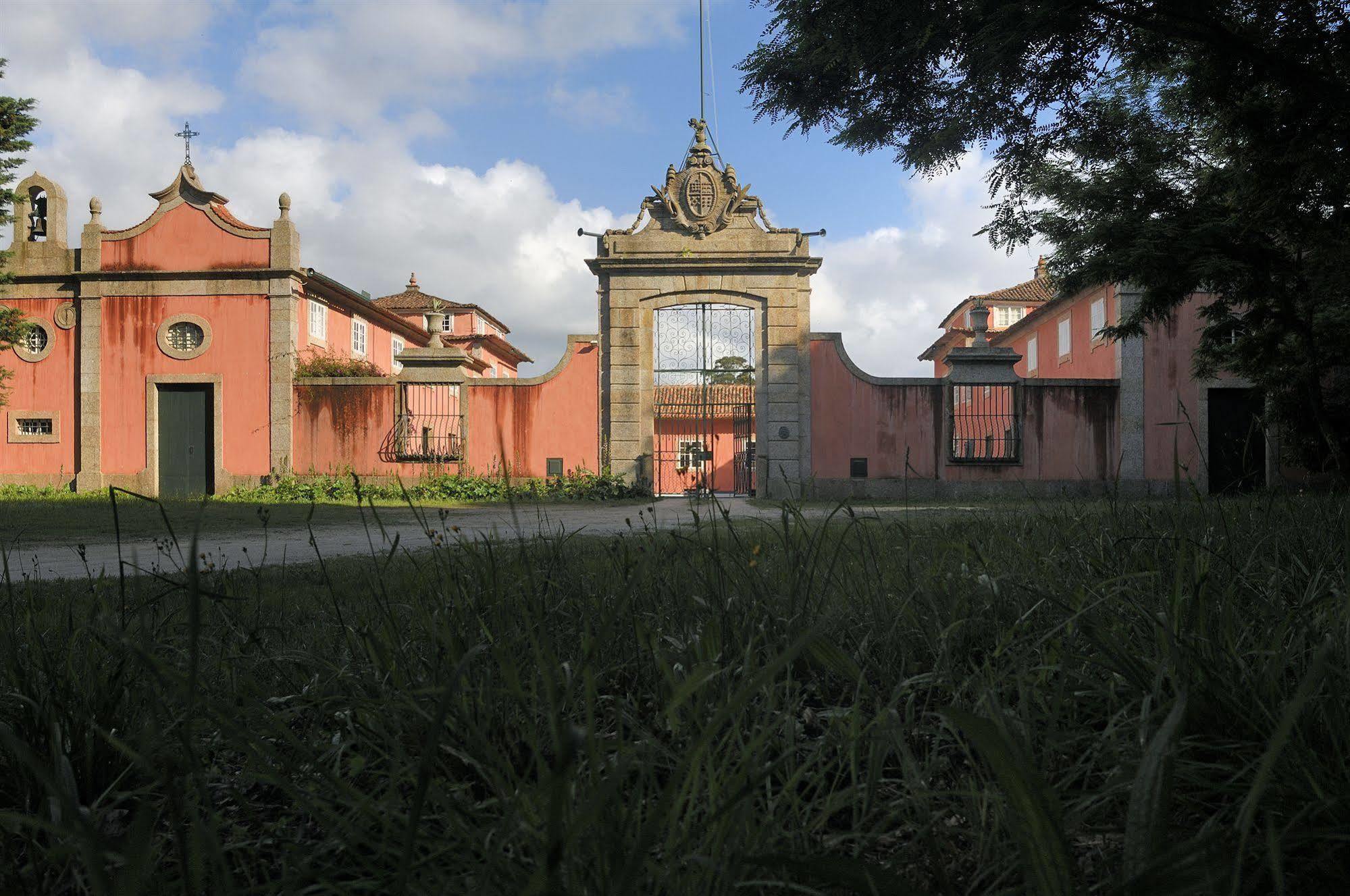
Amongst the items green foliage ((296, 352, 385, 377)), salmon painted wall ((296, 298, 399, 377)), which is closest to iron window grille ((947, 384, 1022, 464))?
green foliage ((296, 352, 385, 377))

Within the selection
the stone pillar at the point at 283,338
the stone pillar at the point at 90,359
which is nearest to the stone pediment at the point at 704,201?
the stone pillar at the point at 283,338

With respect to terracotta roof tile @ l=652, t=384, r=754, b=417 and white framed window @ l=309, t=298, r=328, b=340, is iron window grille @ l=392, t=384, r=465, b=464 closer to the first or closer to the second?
white framed window @ l=309, t=298, r=328, b=340

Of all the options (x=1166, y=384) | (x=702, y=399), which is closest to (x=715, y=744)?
(x=702, y=399)

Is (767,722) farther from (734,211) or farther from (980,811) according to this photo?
(734,211)

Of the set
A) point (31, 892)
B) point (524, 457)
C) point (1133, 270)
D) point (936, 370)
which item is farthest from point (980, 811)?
point (936, 370)

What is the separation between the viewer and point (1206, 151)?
8.31 meters

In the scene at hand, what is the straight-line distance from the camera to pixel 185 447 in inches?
792

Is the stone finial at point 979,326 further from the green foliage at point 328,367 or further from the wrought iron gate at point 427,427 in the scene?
the green foliage at point 328,367

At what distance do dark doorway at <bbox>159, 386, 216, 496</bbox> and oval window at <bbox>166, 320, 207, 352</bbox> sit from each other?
127cm

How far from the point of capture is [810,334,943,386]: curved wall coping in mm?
19172

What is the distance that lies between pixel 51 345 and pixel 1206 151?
23.1 meters

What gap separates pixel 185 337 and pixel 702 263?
12198 mm

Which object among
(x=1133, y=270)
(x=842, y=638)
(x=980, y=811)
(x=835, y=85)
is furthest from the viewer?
(x=1133, y=270)

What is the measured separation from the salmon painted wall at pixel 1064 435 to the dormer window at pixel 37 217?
2193cm
